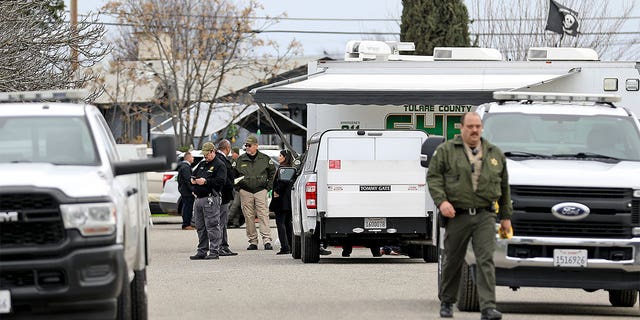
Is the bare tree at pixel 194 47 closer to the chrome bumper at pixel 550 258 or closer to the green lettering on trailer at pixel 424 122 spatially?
the green lettering on trailer at pixel 424 122

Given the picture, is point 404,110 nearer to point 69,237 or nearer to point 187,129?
point 69,237

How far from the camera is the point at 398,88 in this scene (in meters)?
24.0

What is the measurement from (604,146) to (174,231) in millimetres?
18942

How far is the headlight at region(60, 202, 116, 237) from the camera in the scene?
33.9 ft

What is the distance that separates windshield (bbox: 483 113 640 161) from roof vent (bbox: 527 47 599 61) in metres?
10.3

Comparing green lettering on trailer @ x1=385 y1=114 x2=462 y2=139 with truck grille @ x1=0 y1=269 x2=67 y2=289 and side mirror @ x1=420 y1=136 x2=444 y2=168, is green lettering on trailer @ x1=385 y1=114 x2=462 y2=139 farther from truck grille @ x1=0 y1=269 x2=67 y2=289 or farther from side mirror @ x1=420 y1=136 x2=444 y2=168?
truck grille @ x1=0 y1=269 x2=67 y2=289

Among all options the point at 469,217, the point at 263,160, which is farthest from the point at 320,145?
the point at 469,217

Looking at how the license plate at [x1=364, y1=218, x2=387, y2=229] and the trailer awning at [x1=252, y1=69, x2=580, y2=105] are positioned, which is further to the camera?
the trailer awning at [x1=252, y1=69, x2=580, y2=105]

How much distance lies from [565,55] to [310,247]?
6.57 metres

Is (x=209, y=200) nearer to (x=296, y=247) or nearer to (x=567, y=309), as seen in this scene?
(x=296, y=247)

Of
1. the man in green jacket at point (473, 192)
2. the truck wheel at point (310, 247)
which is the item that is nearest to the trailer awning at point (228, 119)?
the truck wheel at point (310, 247)

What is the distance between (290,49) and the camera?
166 ft

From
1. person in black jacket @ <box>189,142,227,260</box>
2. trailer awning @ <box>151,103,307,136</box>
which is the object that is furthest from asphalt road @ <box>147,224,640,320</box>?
trailer awning @ <box>151,103,307,136</box>

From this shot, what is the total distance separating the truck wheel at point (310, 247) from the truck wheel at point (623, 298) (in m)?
6.65
